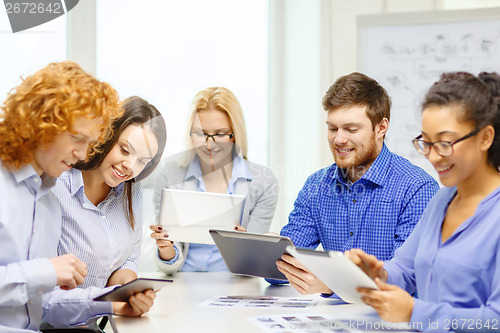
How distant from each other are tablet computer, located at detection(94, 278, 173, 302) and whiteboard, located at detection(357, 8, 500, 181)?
7.62ft

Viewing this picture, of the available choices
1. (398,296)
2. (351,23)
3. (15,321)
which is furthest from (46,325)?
(351,23)

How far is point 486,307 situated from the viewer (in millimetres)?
1248

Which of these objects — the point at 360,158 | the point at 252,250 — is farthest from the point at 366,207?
the point at 252,250

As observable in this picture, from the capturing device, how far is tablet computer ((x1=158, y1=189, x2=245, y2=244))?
7.01 feet

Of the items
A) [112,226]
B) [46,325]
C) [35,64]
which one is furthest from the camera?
[35,64]

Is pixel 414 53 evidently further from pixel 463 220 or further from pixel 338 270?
pixel 338 270

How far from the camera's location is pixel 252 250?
5.96 feet

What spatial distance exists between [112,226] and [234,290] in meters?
0.50

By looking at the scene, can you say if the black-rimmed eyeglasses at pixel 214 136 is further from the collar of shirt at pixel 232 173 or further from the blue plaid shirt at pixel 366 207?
the blue plaid shirt at pixel 366 207

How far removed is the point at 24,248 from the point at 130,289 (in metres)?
0.31

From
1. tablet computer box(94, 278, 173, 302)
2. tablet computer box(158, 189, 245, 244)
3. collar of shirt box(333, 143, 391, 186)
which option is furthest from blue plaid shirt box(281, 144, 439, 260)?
tablet computer box(94, 278, 173, 302)

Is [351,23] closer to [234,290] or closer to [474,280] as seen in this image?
[234,290]

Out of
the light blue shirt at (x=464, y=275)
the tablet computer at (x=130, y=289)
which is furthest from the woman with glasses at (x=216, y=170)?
the light blue shirt at (x=464, y=275)


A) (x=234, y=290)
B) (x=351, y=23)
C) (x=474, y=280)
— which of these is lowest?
(x=234, y=290)
